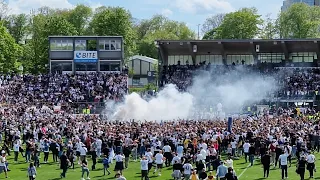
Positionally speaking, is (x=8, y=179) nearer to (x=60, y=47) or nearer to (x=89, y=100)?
(x=89, y=100)

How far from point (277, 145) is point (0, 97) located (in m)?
35.8

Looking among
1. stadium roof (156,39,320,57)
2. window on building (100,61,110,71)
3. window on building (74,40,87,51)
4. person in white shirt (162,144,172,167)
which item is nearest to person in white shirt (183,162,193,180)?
person in white shirt (162,144,172,167)

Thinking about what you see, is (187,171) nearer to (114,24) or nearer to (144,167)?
(144,167)

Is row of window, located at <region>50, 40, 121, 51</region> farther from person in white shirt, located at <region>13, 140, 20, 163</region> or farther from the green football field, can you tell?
the green football field

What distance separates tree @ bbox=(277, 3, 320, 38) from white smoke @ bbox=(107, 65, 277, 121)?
40.7 m

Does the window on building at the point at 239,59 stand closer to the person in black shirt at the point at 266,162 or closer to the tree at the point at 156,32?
the person in black shirt at the point at 266,162

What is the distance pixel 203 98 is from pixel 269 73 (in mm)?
10211

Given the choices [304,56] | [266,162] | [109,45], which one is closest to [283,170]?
[266,162]

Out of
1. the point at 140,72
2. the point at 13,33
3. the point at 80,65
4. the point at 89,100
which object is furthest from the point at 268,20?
the point at 89,100

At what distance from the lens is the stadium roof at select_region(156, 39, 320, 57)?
2918 inches

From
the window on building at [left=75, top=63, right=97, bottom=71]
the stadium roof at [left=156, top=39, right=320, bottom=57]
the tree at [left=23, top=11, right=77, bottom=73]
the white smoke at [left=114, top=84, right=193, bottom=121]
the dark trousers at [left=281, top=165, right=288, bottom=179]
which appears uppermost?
the tree at [left=23, top=11, right=77, bottom=73]

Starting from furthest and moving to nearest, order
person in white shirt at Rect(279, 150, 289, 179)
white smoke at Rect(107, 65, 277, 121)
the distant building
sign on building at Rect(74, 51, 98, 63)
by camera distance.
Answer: the distant building → sign on building at Rect(74, 51, 98, 63) → white smoke at Rect(107, 65, 277, 121) → person in white shirt at Rect(279, 150, 289, 179)

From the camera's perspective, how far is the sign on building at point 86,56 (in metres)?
75.4

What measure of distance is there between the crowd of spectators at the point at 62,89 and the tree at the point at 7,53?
16.3m
